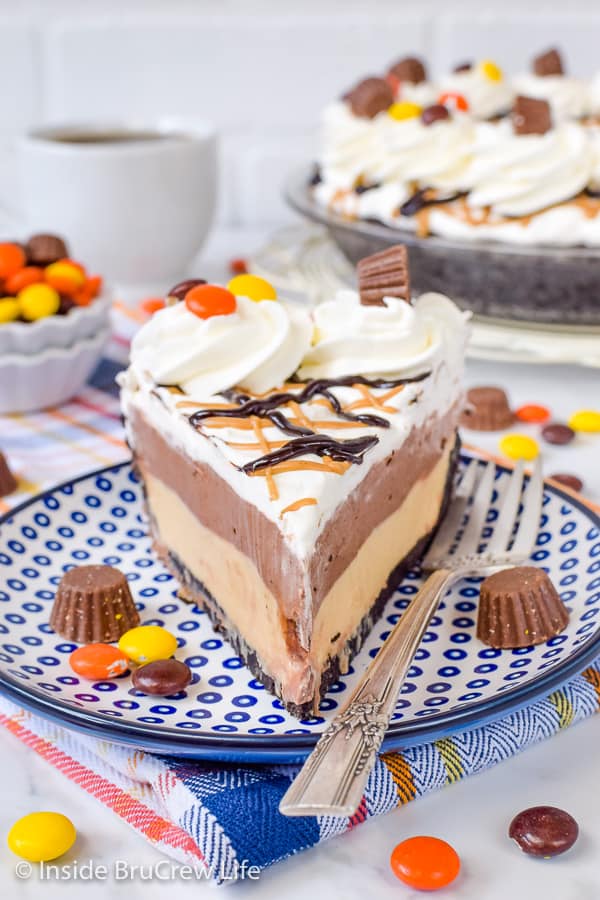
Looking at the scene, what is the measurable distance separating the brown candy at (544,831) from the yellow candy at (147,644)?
43 centimetres

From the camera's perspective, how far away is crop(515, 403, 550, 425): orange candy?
2.04 m

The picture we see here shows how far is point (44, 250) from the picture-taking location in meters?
2.12

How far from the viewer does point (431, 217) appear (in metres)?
2.19

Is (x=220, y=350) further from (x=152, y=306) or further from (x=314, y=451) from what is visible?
(x=152, y=306)

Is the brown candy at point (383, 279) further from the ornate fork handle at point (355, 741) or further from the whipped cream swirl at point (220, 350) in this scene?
the ornate fork handle at point (355, 741)

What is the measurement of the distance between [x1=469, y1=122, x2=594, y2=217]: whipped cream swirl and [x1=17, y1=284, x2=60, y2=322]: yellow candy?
0.77 meters

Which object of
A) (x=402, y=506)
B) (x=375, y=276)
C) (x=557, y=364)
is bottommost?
(x=557, y=364)

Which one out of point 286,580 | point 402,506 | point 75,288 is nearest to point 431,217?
point 75,288

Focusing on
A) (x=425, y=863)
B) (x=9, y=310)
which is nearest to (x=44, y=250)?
(x=9, y=310)

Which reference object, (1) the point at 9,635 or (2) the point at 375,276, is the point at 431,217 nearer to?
(2) the point at 375,276

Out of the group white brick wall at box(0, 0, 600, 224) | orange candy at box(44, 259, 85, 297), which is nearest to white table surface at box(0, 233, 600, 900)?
orange candy at box(44, 259, 85, 297)

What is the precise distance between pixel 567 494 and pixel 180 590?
1.71ft

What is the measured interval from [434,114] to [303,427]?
1230 mm

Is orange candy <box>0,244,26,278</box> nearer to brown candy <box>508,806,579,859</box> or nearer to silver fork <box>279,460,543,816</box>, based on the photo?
silver fork <box>279,460,543,816</box>
